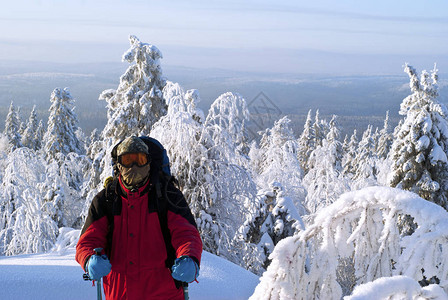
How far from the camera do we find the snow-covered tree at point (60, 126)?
29.1 m

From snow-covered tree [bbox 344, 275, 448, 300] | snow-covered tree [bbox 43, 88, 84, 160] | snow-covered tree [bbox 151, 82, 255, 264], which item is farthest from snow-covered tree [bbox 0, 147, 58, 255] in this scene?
snow-covered tree [bbox 344, 275, 448, 300]

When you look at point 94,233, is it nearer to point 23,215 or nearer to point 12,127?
point 23,215

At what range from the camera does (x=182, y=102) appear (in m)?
11.3

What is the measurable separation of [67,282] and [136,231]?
195 cm

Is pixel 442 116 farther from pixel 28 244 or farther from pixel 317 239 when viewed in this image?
pixel 28 244

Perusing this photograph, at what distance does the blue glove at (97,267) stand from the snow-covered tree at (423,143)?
13961 mm

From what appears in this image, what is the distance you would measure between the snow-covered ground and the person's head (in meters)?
2.06

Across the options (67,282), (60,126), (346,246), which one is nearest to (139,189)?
(346,246)

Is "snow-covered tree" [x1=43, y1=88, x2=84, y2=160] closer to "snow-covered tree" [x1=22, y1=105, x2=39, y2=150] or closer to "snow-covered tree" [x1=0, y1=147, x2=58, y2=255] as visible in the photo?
"snow-covered tree" [x1=0, y1=147, x2=58, y2=255]

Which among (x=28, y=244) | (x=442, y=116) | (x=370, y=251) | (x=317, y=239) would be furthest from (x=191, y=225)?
(x=442, y=116)

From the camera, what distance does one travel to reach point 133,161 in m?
3.02

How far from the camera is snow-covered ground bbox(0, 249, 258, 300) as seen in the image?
4.26m

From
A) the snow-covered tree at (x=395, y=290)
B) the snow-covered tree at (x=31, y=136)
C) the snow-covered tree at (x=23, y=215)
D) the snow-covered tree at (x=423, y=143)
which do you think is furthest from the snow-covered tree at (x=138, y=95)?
the snow-covered tree at (x=31, y=136)

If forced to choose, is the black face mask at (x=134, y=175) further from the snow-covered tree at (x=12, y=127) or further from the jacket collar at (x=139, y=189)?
the snow-covered tree at (x=12, y=127)
